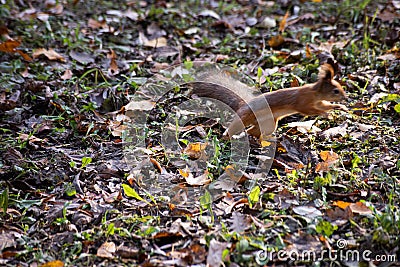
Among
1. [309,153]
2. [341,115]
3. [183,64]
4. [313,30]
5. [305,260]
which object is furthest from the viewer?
[313,30]

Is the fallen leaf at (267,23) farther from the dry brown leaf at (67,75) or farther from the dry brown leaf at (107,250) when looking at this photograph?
the dry brown leaf at (107,250)

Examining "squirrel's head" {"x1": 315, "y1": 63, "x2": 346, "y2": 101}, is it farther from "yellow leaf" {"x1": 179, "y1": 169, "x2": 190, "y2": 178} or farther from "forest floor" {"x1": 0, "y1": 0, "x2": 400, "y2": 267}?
"yellow leaf" {"x1": 179, "y1": 169, "x2": 190, "y2": 178}

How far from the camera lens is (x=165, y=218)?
2.64 metres

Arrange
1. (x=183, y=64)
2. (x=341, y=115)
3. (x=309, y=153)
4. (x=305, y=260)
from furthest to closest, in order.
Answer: (x=183, y=64) < (x=341, y=115) < (x=309, y=153) < (x=305, y=260)

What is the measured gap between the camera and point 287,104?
10.1 feet

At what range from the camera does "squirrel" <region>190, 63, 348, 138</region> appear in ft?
10.1

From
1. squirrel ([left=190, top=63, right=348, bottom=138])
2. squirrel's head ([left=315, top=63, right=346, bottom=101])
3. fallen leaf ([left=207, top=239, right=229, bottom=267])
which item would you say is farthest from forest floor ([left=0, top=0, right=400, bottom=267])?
squirrel's head ([left=315, top=63, right=346, bottom=101])

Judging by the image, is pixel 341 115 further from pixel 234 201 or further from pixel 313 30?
pixel 313 30

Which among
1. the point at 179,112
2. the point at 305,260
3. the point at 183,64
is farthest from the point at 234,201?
the point at 183,64

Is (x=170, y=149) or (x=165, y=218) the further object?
(x=170, y=149)

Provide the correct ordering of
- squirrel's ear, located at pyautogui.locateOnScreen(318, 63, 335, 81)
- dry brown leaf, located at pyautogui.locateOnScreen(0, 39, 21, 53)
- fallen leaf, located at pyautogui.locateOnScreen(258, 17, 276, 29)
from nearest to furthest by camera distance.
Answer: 1. squirrel's ear, located at pyautogui.locateOnScreen(318, 63, 335, 81)
2. dry brown leaf, located at pyautogui.locateOnScreen(0, 39, 21, 53)
3. fallen leaf, located at pyautogui.locateOnScreen(258, 17, 276, 29)

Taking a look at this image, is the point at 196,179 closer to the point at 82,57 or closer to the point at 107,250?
the point at 107,250

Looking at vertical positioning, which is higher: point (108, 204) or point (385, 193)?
point (385, 193)

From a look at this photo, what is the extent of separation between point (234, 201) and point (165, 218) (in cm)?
35
